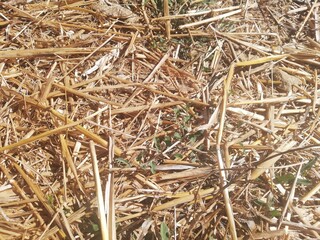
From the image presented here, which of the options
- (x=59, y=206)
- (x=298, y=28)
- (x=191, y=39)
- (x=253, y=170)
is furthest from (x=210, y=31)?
(x=59, y=206)

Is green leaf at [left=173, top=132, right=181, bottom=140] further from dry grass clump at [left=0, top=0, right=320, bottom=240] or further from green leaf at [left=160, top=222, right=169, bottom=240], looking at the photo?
green leaf at [left=160, top=222, right=169, bottom=240]

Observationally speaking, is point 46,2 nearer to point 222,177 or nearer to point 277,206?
point 222,177

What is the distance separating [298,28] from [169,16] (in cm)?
63

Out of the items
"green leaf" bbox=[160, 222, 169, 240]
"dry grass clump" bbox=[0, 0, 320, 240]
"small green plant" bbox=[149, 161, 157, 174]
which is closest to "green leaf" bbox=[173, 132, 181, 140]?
"dry grass clump" bbox=[0, 0, 320, 240]

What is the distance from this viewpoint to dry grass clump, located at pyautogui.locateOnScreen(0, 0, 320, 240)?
5.14 feet

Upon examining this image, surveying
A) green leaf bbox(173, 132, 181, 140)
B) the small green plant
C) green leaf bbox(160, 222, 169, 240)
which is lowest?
green leaf bbox(160, 222, 169, 240)

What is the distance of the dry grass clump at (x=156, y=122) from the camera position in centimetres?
157

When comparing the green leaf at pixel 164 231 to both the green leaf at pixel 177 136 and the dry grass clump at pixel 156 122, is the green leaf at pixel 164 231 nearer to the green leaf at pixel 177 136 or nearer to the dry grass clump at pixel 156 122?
the dry grass clump at pixel 156 122

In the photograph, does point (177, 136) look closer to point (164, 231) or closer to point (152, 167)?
point (152, 167)

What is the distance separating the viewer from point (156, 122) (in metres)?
1.74

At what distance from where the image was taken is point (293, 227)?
5.23 ft

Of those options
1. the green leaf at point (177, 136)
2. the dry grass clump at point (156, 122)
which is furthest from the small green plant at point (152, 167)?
the green leaf at point (177, 136)

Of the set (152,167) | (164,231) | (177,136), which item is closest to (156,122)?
(177,136)

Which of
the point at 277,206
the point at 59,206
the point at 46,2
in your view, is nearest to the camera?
the point at 59,206
